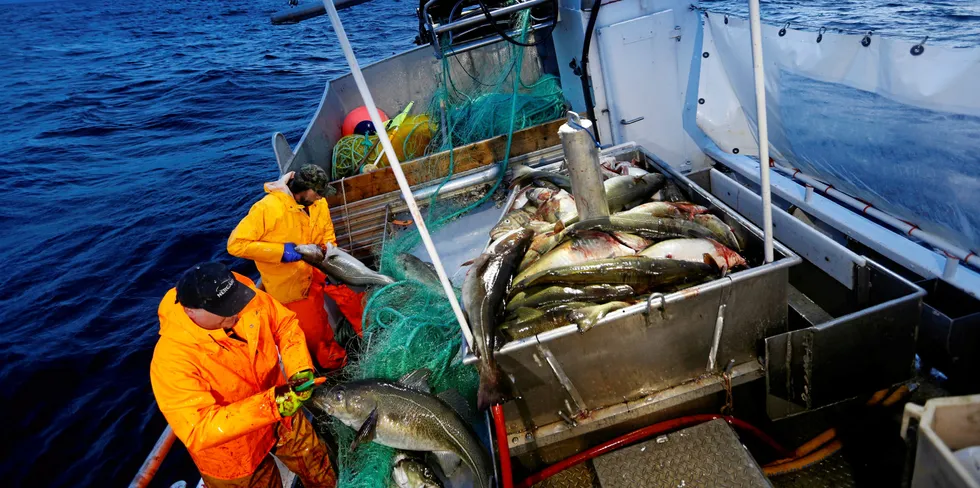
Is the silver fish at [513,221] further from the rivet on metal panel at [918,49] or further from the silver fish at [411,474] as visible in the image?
the rivet on metal panel at [918,49]

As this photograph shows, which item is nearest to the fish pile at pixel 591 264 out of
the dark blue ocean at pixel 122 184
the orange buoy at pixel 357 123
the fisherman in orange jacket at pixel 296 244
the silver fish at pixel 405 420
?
the silver fish at pixel 405 420

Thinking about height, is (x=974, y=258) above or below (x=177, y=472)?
above

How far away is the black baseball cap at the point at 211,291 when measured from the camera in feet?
10.2

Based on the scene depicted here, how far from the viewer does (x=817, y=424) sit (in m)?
2.94

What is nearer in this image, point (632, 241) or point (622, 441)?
point (622, 441)

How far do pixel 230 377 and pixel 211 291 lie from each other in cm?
69

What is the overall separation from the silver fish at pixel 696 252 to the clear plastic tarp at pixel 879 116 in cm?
128

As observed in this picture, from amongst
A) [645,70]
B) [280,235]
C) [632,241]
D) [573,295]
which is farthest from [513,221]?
[280,235]

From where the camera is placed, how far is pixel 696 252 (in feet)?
9.86

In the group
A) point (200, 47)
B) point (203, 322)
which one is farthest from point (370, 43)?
point (203, 322)

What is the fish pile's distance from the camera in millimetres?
2689

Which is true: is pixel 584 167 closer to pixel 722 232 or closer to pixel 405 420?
pixel 722 232

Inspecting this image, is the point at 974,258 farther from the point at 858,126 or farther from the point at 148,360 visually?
the point at 148,360

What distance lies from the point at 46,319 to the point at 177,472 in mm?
5064
